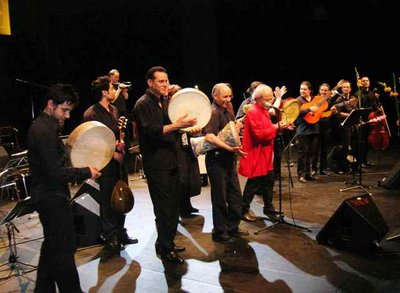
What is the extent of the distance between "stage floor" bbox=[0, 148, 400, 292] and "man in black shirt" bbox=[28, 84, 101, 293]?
2.53ft

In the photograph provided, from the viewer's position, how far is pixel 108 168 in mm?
5145

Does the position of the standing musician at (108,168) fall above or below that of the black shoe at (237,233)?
above

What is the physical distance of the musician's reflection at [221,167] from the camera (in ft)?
17.1

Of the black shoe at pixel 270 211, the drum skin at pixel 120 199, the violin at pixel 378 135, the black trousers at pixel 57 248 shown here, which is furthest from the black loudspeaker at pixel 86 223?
the violin at pixel 378 135

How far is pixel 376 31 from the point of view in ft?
45.8

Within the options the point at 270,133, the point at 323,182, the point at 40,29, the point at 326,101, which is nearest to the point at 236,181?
the point at 270,133

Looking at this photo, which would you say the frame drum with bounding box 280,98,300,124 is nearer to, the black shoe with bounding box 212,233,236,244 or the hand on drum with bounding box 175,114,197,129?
the black shoe with bounding box 212,233,236,244

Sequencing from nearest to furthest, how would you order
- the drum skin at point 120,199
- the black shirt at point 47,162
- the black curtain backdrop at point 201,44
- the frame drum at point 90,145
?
1. the black shirt at point 47,162
2. the frame drum at point 90,145
3. the drum skin at point 120,199
4. the black curtain backdrop at point 201,44

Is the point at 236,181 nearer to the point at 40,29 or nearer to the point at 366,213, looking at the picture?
the point at 366,213

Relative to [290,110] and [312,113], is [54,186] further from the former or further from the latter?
[312,113]

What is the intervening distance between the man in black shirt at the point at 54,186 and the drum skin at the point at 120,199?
1.48 m

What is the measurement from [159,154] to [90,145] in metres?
0.93

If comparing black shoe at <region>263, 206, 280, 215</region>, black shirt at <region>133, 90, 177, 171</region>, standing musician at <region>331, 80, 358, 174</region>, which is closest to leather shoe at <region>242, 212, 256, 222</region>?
black shoe at <region>263, 206, 280, 215</region>

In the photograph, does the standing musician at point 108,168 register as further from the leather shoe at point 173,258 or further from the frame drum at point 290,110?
the frame drum at point 290,110
